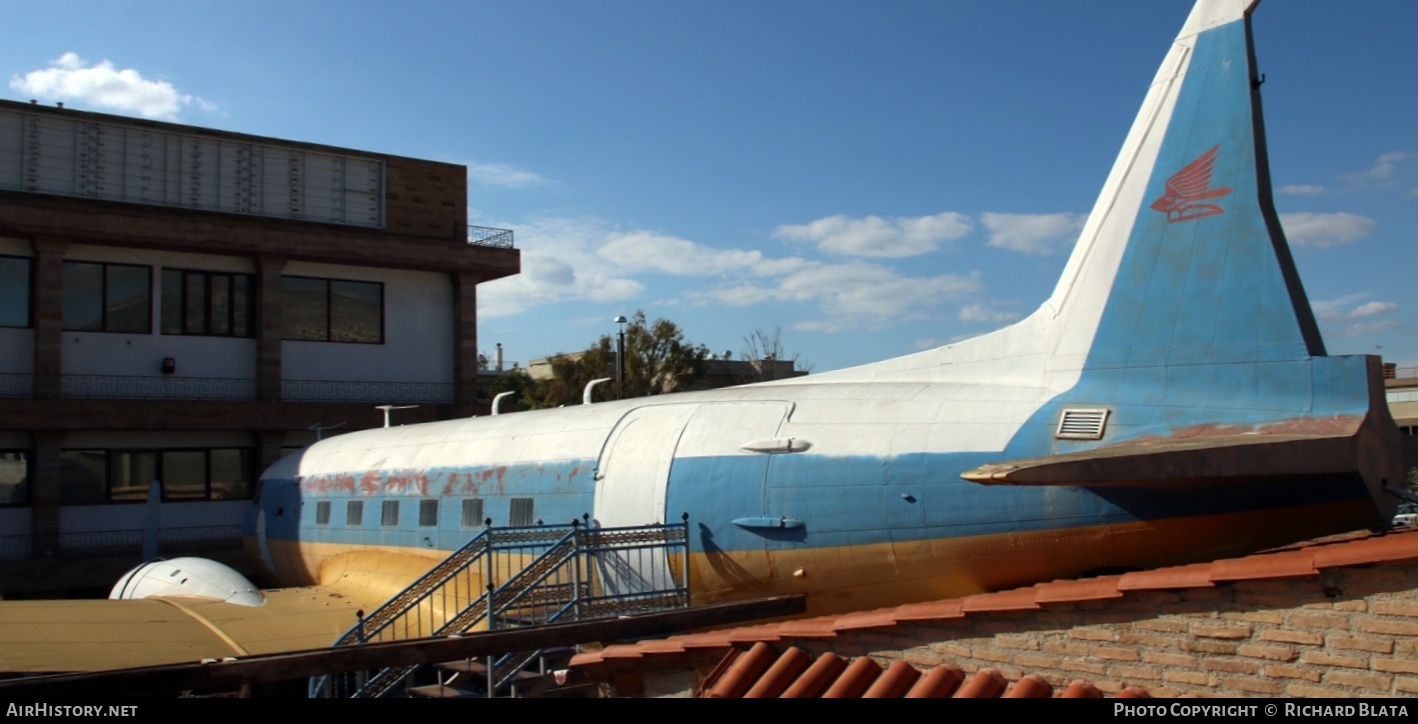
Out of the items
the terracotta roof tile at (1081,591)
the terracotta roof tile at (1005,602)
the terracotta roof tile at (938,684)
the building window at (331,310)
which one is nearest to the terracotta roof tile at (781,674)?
the terracotta roof tile at (938,684)

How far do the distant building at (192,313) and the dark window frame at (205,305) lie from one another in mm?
59

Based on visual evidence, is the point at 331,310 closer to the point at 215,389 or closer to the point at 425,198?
the point at 215,389

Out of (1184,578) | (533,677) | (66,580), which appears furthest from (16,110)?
(1184,578)

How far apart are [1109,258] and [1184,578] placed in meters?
3.87

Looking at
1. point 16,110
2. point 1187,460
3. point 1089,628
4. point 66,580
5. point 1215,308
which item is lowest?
point 66,580

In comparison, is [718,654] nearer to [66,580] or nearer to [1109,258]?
[1109,258]

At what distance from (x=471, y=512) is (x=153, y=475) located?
63.8ft

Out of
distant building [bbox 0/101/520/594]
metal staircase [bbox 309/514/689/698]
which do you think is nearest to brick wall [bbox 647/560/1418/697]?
metal staircase [bbox 309/514/689/698]

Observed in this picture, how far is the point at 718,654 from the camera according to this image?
1059cm

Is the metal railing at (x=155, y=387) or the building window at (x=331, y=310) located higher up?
the building window at (x=331, y=310)

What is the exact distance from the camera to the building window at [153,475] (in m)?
29.2

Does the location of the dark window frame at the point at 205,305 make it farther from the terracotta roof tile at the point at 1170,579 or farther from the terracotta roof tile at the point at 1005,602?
the terracotta roof tile at the point at 1170,579

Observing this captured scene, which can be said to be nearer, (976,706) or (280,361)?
(976,706)

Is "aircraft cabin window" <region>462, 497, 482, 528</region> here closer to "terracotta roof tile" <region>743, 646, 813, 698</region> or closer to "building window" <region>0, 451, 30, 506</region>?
"terracotta roof tile" <region>743, 646, 813, 698</region>
